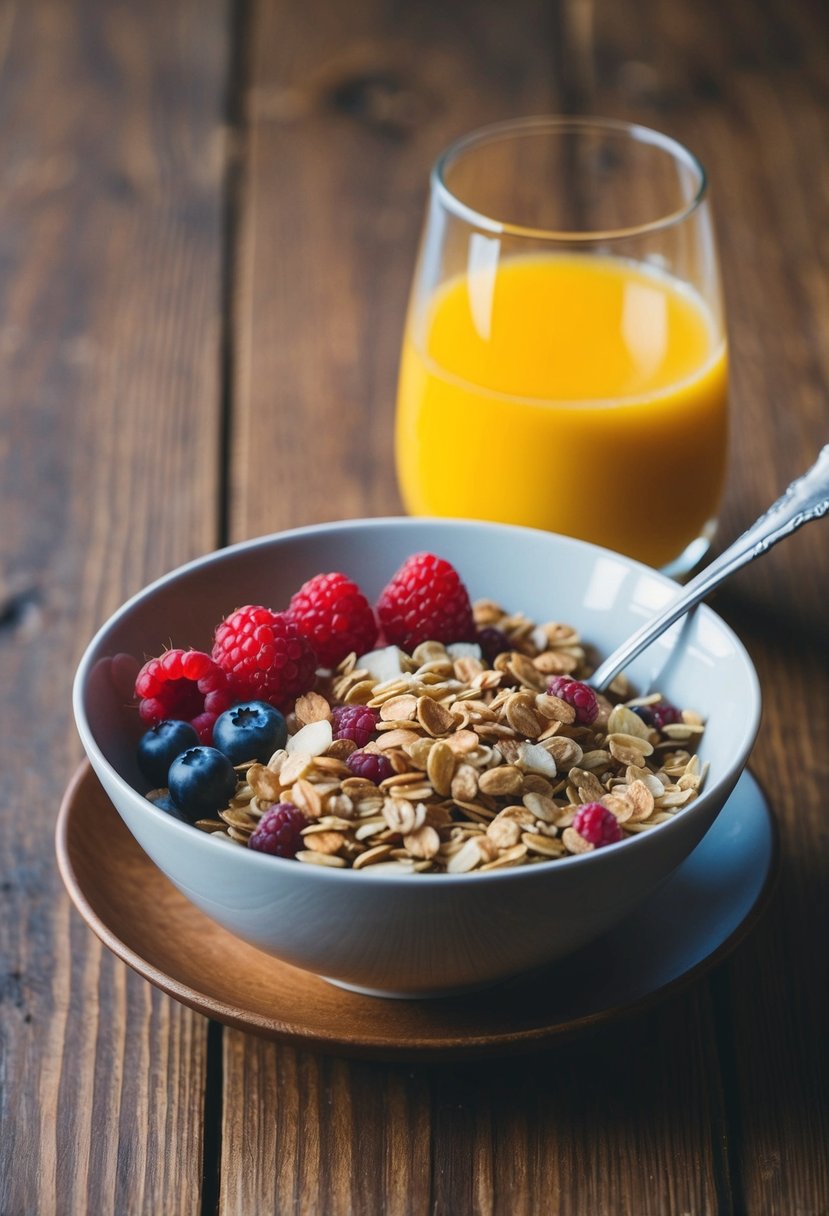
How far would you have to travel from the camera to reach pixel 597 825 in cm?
77

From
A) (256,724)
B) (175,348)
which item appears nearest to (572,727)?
(256,724)

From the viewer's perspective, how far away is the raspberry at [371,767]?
81 cm

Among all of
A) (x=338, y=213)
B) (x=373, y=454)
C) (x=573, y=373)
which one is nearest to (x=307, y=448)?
(x=373, y=454)

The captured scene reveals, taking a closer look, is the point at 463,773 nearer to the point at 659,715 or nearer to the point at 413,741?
the point at 413,741

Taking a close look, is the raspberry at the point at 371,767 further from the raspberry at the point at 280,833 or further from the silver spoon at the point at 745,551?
the silver spoon at the point at 745,551

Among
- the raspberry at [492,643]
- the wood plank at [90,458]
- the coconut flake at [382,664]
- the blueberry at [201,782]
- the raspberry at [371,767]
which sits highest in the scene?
the raspberry at [371,767]

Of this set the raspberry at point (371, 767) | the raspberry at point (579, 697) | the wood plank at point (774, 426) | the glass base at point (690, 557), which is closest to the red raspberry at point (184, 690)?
the raspberry at point (371, 767)

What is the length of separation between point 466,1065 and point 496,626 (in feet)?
1.06

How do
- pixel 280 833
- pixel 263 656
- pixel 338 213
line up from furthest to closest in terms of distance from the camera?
1. pixel 338 213
2. pixel 263 656
3. pixel 280 833

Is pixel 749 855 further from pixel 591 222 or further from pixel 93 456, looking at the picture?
pixel 591 222

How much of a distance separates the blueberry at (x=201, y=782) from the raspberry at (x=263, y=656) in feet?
0.25

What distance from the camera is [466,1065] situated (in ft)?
2.68

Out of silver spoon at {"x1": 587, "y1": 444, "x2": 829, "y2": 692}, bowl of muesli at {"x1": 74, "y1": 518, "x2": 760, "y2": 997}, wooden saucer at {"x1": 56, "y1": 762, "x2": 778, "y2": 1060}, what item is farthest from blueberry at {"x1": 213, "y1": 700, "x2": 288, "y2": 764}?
silver spoon at {"x1": 587, "y1": 444, "x2": 829, "y2": 692}

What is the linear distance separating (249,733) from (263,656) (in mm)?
60
